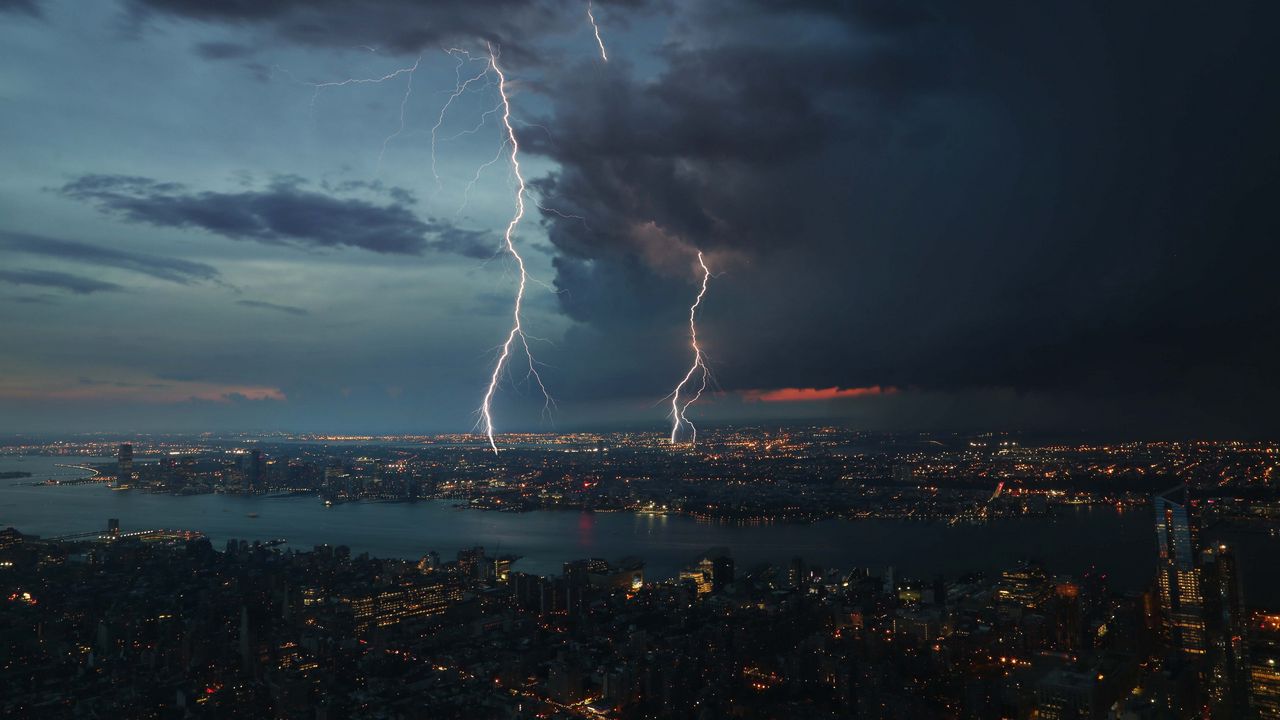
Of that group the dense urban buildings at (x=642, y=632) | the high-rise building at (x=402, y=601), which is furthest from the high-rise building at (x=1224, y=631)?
the high-rise building at (x=402, y=601)

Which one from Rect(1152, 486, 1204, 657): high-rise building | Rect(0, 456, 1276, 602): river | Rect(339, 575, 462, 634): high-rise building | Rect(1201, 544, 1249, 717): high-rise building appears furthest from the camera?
Rect(0, 456, 1276, 602): river

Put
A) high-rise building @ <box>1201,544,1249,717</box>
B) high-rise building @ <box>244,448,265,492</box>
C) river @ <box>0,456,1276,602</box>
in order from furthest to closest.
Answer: high-rise building @ <box>244,448,265,492</box> < river @ <box>0,456,1276,602</box> < high-rise building @ <box>1201,544,1249,717</box>

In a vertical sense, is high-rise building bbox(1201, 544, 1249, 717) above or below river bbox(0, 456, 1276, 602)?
above

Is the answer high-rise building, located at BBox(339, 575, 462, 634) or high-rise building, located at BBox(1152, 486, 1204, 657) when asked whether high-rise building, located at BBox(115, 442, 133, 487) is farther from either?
high-rise building, located at BBox(1152, 486, 1204, 657)

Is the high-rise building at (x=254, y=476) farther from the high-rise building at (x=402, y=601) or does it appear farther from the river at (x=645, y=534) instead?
the high-rise building at (x=402, y=601)

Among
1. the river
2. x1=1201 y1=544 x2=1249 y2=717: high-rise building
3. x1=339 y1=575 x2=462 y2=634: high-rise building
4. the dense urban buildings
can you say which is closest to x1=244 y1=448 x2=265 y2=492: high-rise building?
the river

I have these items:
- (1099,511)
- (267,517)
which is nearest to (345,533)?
(267,517)
